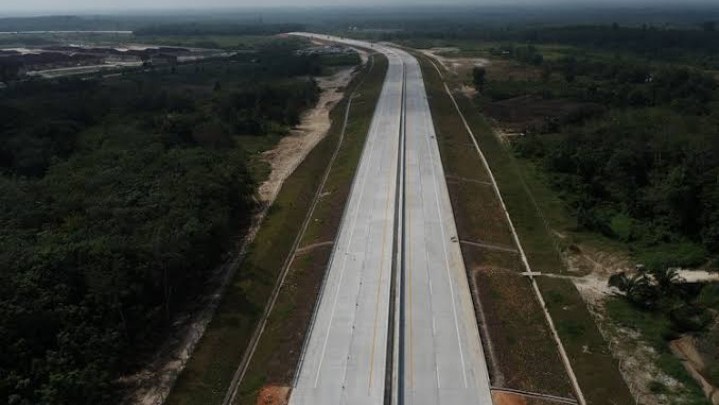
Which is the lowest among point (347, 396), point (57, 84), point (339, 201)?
point (347, 396)

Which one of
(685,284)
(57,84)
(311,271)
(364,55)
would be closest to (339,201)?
(311,271)

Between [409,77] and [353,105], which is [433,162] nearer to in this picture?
[353,105]

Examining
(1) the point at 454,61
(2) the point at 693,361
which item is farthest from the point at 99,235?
(1) the point at 454,61

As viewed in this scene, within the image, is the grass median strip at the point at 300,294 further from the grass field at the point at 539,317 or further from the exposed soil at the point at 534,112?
the exposed soil at the point at 534,112

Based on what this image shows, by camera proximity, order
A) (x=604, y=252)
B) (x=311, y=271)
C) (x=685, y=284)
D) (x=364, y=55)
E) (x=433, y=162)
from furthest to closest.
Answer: (x=364, y=55), (x=433, y=162), (x=604, y=252), (x=311, y=271), (x=685, y=284)

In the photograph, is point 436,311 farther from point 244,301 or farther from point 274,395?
point 244,301

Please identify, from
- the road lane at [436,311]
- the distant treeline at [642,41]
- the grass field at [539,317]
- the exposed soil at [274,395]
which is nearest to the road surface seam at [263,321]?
the exposed soil at [274,395]

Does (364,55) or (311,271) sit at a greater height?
(364,55)
